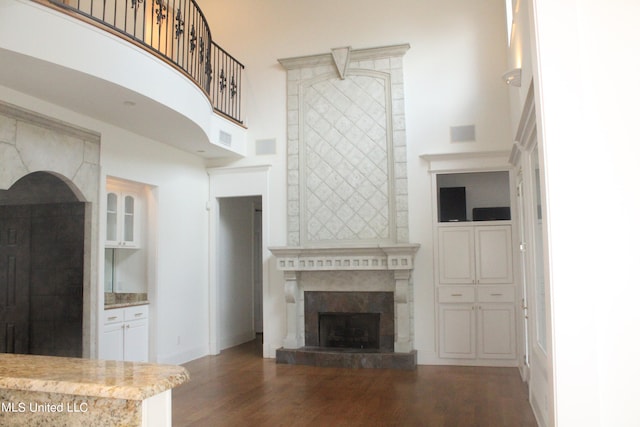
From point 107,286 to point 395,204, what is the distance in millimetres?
4269

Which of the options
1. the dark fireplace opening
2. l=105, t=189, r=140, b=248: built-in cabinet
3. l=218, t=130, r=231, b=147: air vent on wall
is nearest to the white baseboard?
l=105, t=189, r=140, b=248: built-in cabinet

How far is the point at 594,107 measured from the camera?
2.68 metres

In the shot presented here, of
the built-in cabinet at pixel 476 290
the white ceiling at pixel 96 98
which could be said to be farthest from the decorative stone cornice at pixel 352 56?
the built-in cabinet at pixel 476 290

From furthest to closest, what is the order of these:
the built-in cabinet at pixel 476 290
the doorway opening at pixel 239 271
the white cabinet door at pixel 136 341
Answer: the doorway opening at pixel 239 271
the built-in cabinet at pixel 476 290
the white cabinet door at pixel 136 341

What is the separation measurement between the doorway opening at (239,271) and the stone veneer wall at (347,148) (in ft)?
4.99

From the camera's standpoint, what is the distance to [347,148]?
8.12m

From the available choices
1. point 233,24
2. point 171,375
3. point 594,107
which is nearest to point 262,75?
point 233,24

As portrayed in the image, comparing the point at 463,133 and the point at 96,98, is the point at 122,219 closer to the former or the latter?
the point at 96,98

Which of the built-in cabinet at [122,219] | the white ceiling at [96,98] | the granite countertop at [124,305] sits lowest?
the granite countertop at [124,305]

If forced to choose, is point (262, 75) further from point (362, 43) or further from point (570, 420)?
point (570, 420)

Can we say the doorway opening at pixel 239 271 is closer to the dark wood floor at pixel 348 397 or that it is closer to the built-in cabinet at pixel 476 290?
the dark wood floor at pixel 348 397

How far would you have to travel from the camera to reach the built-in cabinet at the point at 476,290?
24.2 feet

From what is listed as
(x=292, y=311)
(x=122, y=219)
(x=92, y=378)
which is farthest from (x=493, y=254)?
(x=92, y=378)

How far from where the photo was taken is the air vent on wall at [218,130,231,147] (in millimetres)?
7824
